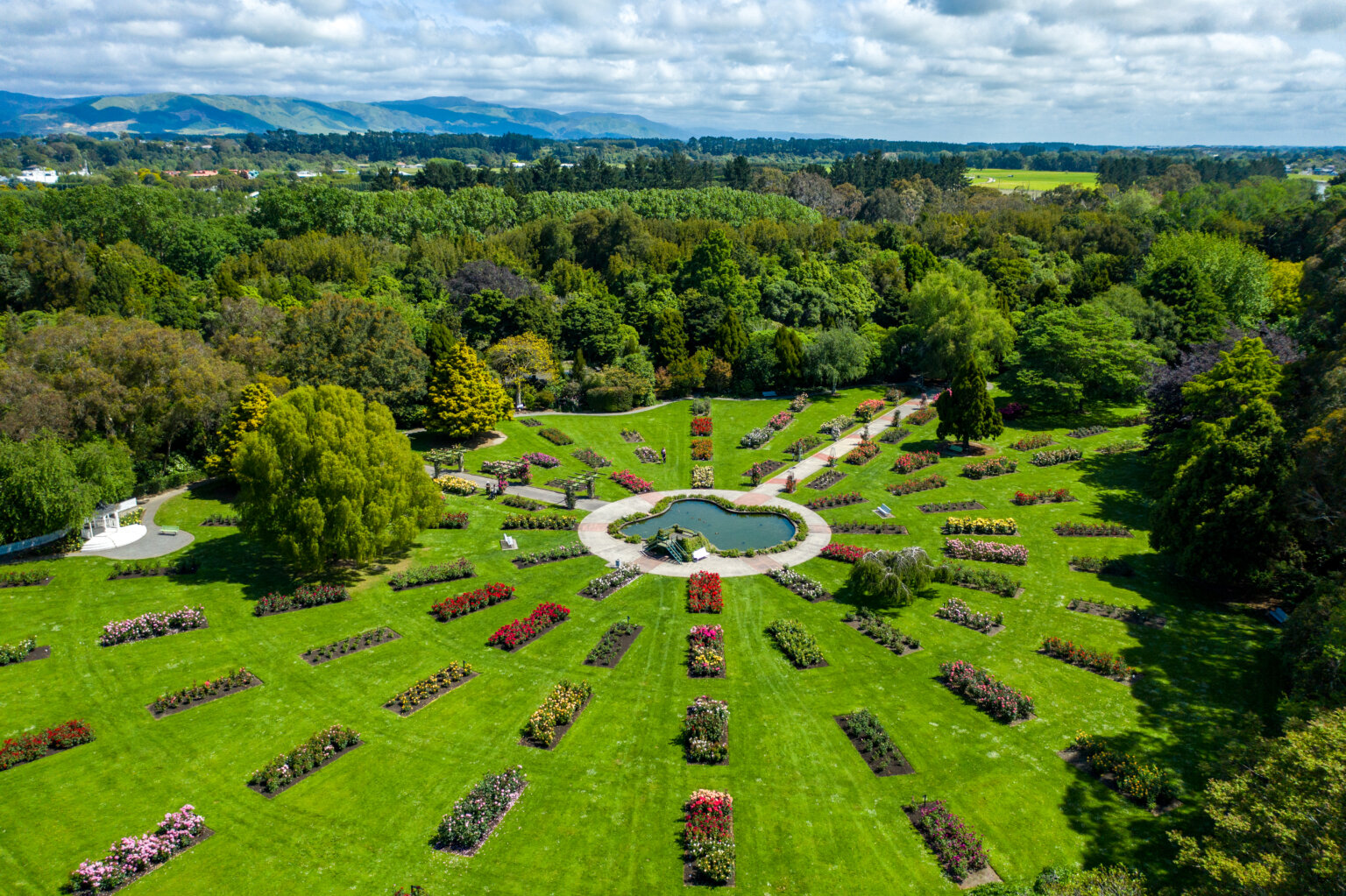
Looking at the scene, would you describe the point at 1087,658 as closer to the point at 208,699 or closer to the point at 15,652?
the point at 208,699

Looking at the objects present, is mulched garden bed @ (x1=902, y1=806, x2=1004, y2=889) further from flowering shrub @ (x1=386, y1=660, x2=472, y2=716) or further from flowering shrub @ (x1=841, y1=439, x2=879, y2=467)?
flowering shrub @ (x1=841, y1=439, x2=879, y2=467)

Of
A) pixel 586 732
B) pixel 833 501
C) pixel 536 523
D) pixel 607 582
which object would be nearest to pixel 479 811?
pixel 586 732

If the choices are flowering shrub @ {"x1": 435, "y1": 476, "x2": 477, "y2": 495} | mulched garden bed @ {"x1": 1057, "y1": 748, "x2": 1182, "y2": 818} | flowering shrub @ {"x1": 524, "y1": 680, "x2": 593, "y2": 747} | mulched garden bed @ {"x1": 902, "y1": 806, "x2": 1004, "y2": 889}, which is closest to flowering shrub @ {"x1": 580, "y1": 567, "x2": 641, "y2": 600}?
flowering shrub @ {"x1": 524, "y1": 680, "x2": 593, "y2": 747}

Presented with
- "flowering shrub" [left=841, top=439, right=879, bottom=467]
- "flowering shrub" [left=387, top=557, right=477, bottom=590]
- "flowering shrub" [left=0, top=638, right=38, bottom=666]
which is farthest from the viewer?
"flowering shrub" [left=841, top=439, right=879, bottom=467]

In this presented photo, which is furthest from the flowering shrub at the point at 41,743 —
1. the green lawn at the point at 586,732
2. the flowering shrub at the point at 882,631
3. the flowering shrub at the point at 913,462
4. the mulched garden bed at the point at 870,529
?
the flowering shrub at the point at 913,462

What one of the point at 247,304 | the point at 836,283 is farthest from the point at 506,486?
the point at 836,283

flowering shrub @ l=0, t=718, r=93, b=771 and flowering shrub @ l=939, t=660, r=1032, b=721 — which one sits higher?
flowering shrub @ l=939, t=660, r=1032, b=721
